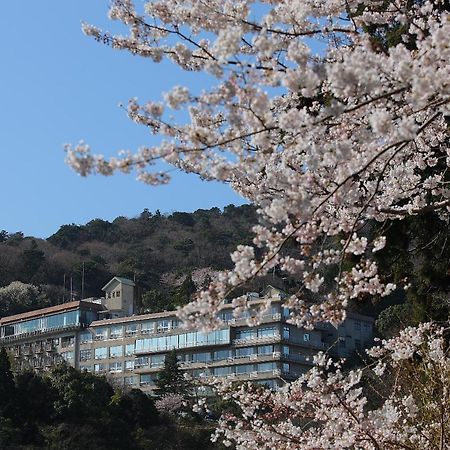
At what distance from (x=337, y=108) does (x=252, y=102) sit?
333 millimetres

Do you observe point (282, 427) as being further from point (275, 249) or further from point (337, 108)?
point (337, 108)

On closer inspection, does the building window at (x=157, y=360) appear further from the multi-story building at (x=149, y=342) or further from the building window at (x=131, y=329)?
the building window at (x=131, y=329)

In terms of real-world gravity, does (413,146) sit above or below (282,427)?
above

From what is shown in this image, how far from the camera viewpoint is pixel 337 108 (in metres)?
2.74

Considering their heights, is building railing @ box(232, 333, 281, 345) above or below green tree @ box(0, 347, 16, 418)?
above

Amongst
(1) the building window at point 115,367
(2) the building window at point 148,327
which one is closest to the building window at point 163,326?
(2) the building window at point 148,327

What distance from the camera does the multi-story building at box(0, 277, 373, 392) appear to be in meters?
32.8

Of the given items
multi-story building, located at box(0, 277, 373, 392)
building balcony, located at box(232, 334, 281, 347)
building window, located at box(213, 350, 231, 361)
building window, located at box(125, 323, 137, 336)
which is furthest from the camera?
building window, located at box(125, 323, 137, 336)

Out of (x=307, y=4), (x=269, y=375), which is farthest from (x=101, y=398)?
(x=307, y=4)

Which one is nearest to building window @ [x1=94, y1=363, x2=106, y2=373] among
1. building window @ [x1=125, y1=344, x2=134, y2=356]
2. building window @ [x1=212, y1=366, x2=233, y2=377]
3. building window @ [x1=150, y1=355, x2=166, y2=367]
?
building window @ [x1=125, y1=344, x2=134, y2=356]

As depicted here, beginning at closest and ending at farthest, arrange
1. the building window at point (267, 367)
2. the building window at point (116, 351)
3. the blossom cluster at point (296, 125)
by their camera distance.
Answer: the blossom cluster at point (296, 125)
the building window at point (267, 367)
the building window at point (116, 351)

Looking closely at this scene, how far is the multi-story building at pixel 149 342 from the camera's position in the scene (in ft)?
108

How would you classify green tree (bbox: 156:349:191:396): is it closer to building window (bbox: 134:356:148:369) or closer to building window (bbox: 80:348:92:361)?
building window (bbox: 134:356:148:369)

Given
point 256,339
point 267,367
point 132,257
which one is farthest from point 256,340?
point 132,257
